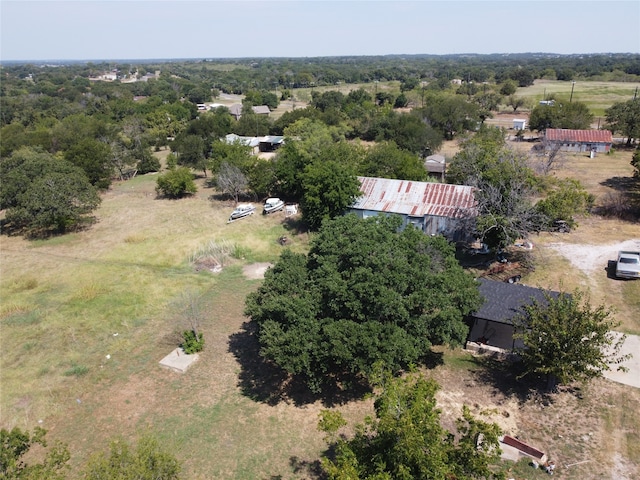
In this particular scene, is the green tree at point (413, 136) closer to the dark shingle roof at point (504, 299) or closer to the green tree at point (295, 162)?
the green tree at point (295, 162)

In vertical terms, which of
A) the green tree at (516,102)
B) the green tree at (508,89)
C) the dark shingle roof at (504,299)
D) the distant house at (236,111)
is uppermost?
the green tree at (508,89)

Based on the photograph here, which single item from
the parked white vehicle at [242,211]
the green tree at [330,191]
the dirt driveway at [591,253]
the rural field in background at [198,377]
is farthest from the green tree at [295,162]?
the dirt driveway at [591,253]

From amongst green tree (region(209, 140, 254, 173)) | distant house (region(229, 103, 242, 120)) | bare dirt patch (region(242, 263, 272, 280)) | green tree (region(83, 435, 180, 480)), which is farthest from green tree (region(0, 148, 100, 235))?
distant house (region(229, 103, 242, 120))

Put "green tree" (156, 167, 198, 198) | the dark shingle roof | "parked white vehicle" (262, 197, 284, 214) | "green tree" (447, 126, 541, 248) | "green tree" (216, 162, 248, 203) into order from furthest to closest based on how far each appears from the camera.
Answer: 1. "green tree" (156, 167, 198, 198)
2. "green tree" (216, 162, 248, 203)
3. "parked white vehicle" (262, 197, 284, 214)
4. "green tree" (447, 126, 541, 248)
5. the dark shingle roof

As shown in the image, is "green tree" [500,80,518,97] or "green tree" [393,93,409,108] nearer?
"green tree" [393,93,409,108]

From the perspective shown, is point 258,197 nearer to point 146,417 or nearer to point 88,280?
point 88,280

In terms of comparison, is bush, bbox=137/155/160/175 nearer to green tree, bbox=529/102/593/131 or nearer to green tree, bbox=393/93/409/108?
green tree, bbox=529/102/593/131

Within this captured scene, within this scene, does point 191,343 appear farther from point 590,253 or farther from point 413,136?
point 413,136
